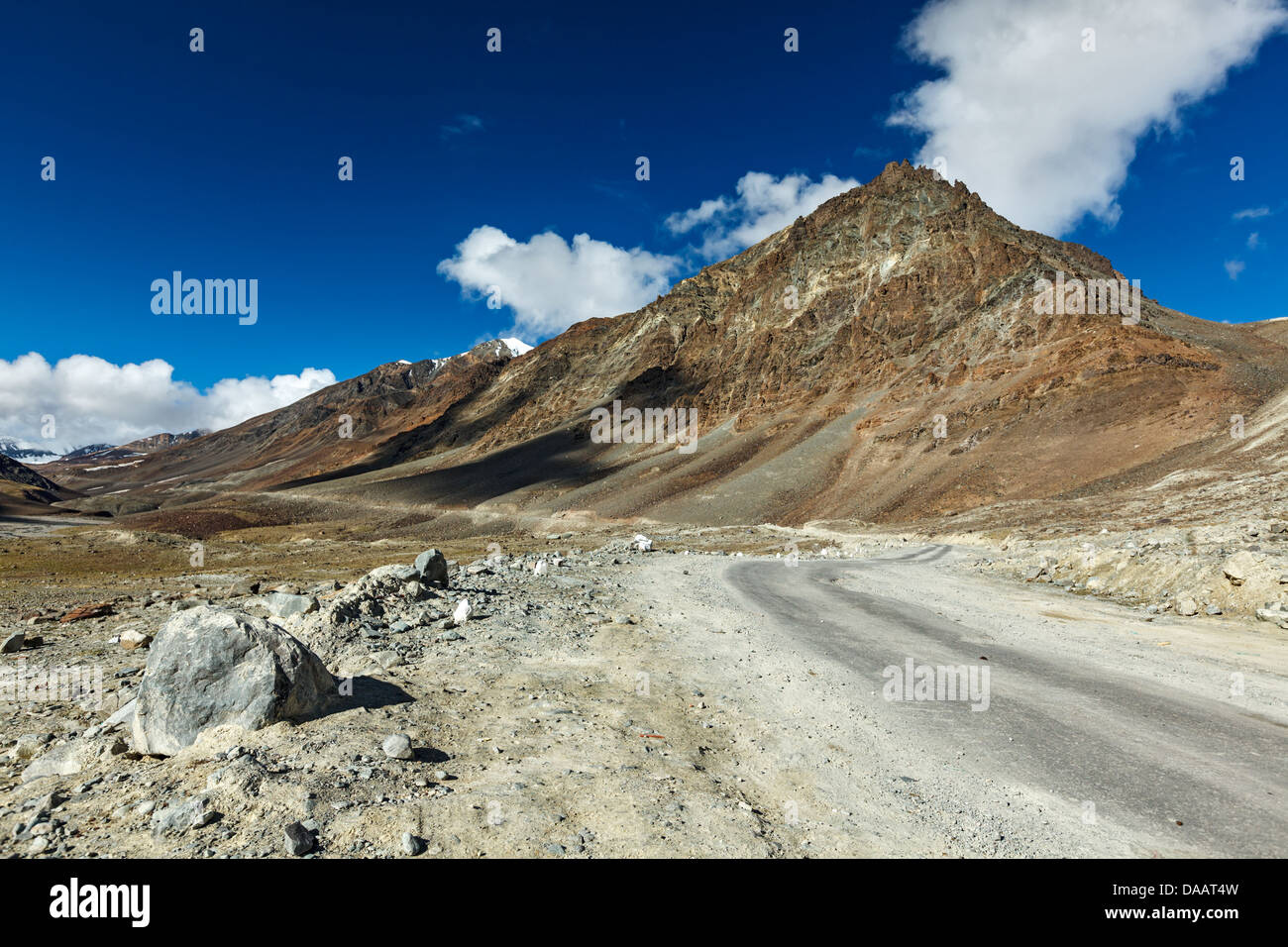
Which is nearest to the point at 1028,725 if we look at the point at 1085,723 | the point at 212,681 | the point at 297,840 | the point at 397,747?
the point at 1085,723

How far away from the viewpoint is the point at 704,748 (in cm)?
723

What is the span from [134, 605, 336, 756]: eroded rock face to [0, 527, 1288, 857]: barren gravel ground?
9.5 inches

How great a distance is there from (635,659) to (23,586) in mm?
30938

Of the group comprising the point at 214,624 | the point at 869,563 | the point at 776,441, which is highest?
the point at 776,441

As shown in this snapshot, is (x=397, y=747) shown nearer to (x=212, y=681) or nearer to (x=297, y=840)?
(x=297, y=840)

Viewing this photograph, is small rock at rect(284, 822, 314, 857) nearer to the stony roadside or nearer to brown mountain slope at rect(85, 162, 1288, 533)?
the stony roadside

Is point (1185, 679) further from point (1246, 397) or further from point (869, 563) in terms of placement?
point (1246, 397)

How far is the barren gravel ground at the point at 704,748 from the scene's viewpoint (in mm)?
4965

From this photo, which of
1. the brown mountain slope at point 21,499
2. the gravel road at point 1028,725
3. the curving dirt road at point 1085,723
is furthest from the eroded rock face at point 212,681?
the brown mountain slope at point 21,499

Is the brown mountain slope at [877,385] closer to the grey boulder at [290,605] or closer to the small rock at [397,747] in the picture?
the grey boulder at [290,605]

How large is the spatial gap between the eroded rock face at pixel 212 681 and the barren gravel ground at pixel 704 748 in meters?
0.24

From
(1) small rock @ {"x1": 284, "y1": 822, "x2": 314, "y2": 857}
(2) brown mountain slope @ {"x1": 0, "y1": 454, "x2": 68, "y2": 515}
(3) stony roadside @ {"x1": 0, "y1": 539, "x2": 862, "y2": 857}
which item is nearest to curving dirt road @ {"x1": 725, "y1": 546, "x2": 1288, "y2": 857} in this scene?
(3) stony roadside @ {"x1": 0, "y1": 539, "x2": 862, "y2": 857}
